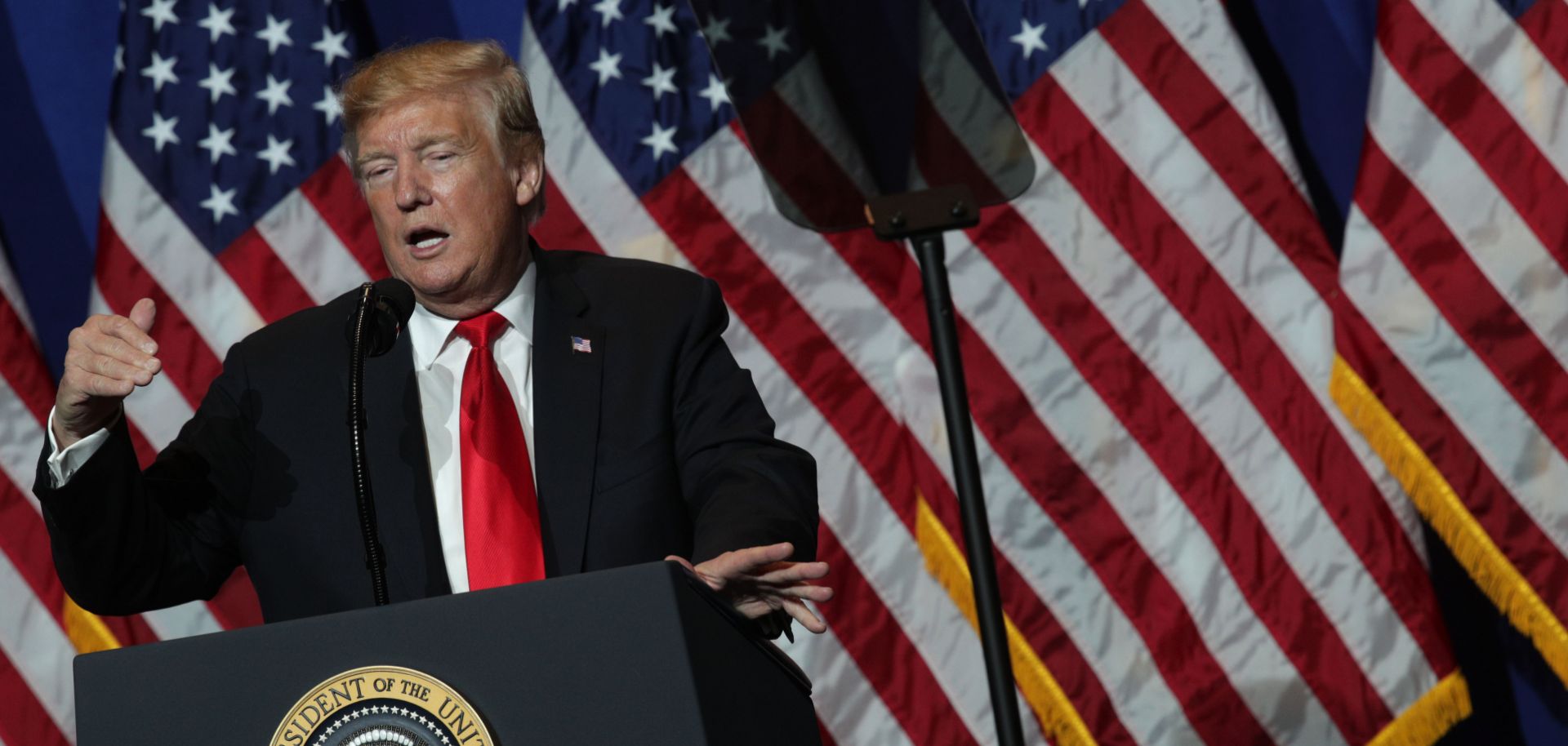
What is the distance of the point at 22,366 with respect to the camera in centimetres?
320

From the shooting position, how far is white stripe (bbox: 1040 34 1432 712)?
302 cm

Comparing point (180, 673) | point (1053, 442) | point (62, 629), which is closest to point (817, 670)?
point (1053, 442)

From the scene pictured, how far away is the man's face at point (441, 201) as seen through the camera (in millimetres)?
1838

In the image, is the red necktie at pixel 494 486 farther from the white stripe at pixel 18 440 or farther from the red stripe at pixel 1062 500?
the white stripe at pixel 18 440

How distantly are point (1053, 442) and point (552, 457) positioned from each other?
1653 millimetres

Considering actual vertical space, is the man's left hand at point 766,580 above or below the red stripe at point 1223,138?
below

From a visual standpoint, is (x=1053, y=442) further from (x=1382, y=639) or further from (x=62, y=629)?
(x=62, y=629)

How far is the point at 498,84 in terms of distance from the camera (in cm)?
195

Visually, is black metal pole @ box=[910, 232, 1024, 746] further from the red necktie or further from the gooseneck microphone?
the gooseneck microphone

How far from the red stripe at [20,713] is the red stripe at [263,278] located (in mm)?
862

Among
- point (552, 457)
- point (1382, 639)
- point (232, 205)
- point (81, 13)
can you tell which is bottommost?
point (1382, 639)

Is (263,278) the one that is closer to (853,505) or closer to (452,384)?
(853,505)

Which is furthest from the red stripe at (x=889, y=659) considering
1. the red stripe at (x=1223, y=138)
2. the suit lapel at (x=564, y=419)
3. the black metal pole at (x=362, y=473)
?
the black metal pole at (x=362, y=473)

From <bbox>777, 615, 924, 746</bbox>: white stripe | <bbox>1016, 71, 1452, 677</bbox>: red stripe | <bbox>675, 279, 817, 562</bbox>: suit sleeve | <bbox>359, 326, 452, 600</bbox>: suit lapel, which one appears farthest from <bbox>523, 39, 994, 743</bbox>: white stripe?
<bbox>359, 326, 452, 600</bbox>: suit lapel
